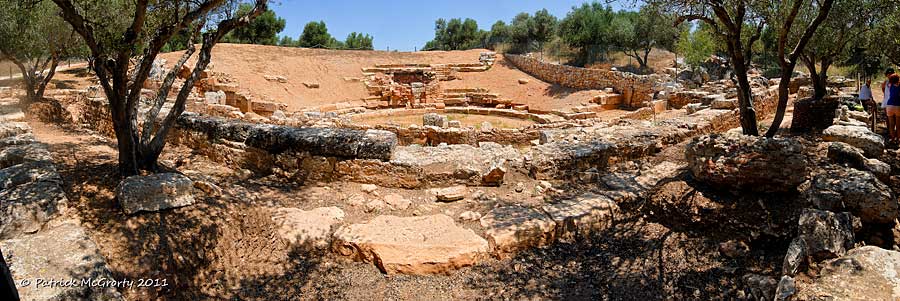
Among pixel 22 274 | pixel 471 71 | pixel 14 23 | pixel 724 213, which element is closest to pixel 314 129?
pixel 22 274

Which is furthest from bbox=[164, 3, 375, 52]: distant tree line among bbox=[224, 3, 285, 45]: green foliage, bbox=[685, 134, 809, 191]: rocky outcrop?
bbox=[685, 134, 809, 191]: rocky outcrop

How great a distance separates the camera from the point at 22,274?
3275mm

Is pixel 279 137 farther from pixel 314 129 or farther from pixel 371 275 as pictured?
pixel 371 275

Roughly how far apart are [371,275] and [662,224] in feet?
9.79

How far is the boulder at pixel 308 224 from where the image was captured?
4875 millimetres

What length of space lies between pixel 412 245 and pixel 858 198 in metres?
3.84

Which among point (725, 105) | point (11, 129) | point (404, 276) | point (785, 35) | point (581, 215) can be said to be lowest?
point (404, 276)

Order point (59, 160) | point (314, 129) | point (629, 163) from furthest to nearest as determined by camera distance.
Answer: point (629, 163) → point (314, 129) → point (59, 160)

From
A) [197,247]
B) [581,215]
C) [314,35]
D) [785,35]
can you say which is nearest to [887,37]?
[785,35]

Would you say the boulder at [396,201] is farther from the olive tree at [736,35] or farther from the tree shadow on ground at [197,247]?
the olive tree at [736,35]

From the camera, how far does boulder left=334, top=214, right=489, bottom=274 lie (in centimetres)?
439

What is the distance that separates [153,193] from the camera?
180 inches

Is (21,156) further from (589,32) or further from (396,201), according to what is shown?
(589,32)

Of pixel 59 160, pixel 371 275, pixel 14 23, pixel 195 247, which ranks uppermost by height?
pixel 14 23
